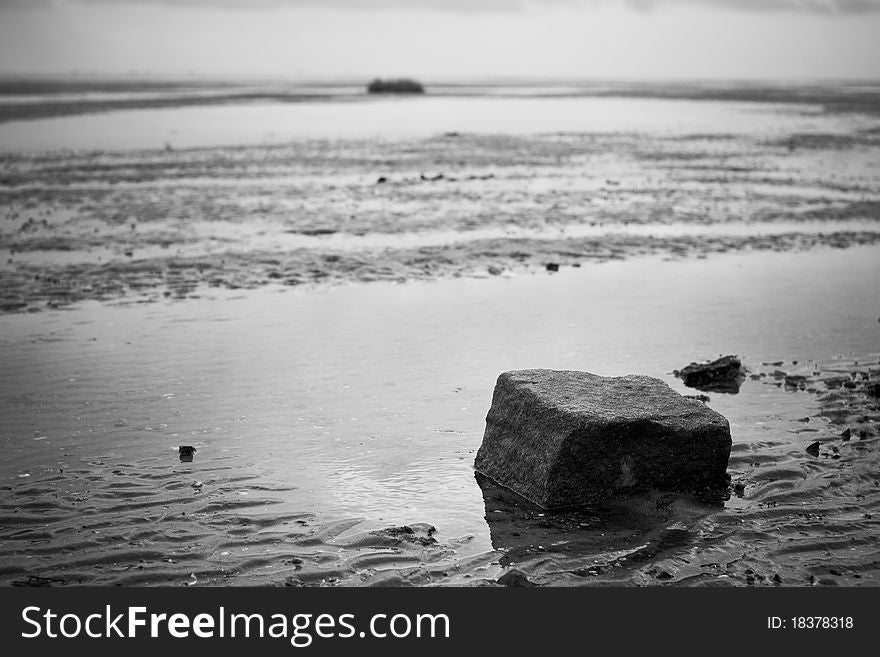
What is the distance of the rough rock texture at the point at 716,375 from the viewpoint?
10.4m

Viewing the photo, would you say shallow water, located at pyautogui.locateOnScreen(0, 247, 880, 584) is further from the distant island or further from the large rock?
the distant island

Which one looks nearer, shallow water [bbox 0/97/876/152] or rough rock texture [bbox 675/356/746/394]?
rough rock texture [bbox 675/356/746/394]

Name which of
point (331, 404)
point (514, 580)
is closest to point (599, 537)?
point (514, 580)

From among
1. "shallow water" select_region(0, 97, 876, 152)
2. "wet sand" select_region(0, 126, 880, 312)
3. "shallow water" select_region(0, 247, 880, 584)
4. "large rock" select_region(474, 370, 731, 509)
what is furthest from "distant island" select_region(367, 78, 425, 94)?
"large rock" select_region(474, 370, 731, 509)

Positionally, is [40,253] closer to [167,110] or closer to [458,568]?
[458,568]

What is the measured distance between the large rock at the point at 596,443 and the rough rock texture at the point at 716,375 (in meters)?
2.42

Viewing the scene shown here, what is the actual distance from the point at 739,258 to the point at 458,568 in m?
12.7

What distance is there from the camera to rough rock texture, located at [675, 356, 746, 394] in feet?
34.2

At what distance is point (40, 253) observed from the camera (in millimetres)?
17562

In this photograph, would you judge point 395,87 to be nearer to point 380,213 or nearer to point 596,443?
point 380,213

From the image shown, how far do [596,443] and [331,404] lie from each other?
10.8ft

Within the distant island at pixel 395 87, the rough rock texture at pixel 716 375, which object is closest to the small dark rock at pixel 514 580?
the rough rock texture at pixel 716 375

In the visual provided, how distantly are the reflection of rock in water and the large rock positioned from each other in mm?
143

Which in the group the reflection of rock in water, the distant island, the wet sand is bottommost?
the reflection of rock in water
